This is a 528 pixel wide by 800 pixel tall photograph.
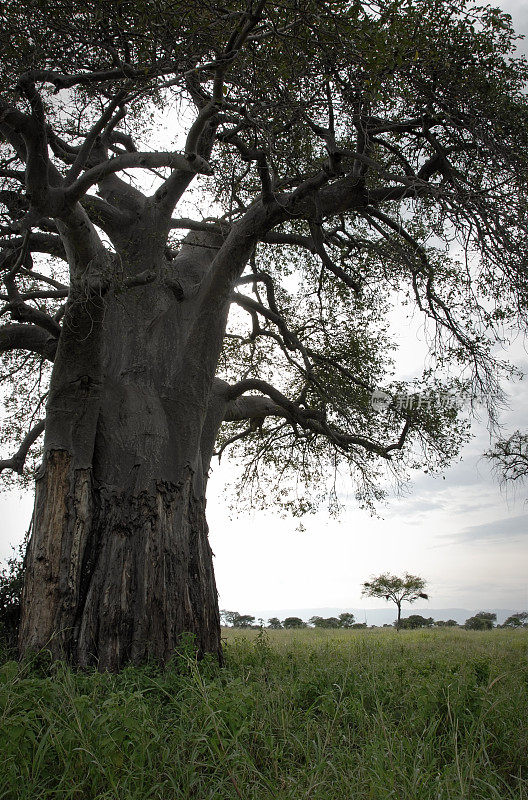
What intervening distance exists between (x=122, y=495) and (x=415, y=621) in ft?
68.9

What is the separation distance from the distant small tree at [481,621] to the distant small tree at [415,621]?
1.54m

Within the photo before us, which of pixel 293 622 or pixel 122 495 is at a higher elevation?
pixel 122 495

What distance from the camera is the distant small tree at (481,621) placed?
24402 mm

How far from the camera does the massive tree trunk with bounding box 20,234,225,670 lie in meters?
6.34

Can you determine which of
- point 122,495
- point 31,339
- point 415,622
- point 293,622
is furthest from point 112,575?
point 415,622

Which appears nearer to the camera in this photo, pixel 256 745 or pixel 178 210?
pixel 256 745

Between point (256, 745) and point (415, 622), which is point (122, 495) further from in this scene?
point (415, 622)

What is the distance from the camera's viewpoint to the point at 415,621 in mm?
24547

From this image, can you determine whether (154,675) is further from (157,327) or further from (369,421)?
(369,421)

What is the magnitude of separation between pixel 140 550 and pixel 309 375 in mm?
4717

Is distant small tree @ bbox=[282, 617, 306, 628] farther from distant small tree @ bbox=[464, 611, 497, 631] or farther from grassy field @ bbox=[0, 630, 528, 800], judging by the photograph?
grassy field @ bbox=[0, 630, 528, 800]

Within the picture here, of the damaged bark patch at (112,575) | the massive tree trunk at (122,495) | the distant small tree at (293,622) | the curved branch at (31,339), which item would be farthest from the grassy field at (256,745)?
the distant small tree at (293,622)

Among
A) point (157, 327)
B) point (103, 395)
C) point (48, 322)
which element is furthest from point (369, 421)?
point (48, 322)

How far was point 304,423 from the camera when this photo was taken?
10555 mm
